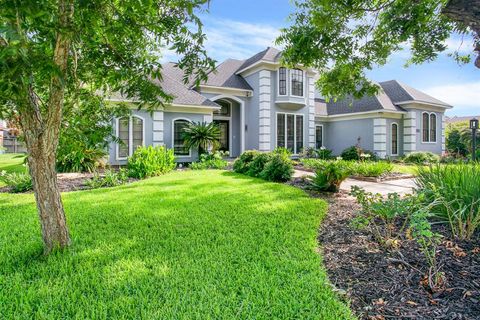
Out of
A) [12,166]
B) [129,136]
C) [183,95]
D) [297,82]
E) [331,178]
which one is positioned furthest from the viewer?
[297,82]

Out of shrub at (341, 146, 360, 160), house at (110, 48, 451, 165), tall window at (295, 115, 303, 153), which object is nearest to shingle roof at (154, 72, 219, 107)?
house at (110, 48, 451, 165)

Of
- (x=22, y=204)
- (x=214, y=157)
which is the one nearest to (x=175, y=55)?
(x=22, y=204)

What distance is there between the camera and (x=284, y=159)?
930 centimetres

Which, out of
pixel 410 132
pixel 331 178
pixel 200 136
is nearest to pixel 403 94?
pixel 410 132

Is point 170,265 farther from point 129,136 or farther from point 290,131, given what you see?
point 290,131

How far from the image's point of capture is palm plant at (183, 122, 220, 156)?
1389 centimetres

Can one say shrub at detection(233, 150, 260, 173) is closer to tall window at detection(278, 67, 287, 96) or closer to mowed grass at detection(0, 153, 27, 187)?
mowed grass at detection(0, 153, 27, 187)

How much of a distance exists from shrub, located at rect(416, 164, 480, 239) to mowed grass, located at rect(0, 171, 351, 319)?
5.56 ft

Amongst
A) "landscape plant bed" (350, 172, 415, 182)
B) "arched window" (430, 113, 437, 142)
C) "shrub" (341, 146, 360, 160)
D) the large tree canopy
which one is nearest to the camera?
the large tree canopy

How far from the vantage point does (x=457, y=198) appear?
4047mm

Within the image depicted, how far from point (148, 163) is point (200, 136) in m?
4.40

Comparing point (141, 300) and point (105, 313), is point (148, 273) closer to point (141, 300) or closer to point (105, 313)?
point (141, 300)

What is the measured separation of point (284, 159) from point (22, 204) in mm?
6830

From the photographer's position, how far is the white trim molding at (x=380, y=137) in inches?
715
